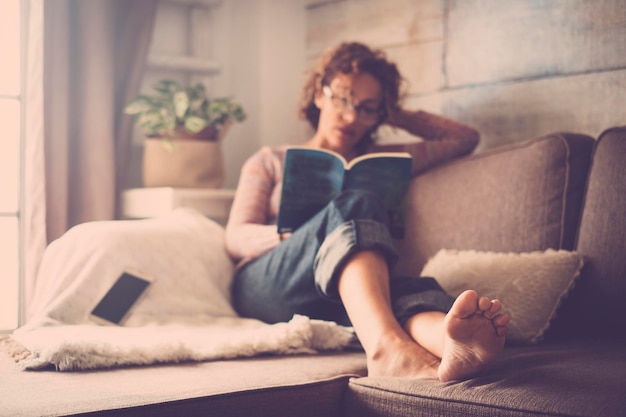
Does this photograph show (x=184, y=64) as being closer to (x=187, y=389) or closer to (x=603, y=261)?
(x=603, y=261)

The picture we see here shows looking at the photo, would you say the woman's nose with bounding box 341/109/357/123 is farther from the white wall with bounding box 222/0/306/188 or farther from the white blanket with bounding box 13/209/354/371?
the white wall with bounding box 222/0/306/188

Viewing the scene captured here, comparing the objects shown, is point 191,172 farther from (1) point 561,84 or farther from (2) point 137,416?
(2) point 137,416

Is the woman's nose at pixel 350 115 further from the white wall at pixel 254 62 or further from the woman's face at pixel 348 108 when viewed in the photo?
the white wall at pixel 254 62

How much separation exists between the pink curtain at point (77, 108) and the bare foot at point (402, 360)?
135 centimetres

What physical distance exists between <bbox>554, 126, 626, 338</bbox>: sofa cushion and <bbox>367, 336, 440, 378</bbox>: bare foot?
1.42 feet

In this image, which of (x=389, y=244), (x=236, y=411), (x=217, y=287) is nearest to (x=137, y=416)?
(x=236, y=411)

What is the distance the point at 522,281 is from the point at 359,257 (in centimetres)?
38

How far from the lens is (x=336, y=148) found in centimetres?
215

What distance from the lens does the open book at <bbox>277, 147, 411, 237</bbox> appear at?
1.79 metres

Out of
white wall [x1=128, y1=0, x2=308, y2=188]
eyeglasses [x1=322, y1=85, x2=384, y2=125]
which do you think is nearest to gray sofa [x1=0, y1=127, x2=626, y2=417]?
eyeglasses [x1=322, y1=85, x2=384, y2=125]

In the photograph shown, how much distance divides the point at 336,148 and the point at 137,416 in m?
1.20

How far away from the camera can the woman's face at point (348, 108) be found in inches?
82.9

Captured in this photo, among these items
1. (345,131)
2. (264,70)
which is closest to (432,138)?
(345,131)

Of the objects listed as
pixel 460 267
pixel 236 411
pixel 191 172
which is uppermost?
pixel 191 172
